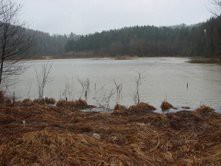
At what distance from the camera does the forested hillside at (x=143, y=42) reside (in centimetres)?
12166

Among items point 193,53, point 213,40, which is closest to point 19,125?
point 213,40

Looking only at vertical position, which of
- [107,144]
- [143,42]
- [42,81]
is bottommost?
[42,81]

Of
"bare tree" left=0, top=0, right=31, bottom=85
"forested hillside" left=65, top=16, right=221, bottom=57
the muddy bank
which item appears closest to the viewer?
the muddy bank

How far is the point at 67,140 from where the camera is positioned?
5.54 meters

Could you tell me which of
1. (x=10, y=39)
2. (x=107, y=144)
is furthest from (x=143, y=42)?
(x=107, y=144)

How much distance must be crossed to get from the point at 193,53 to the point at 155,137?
98.5 m

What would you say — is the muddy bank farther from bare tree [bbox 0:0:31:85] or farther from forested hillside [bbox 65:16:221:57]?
forested hillside [bbox 65:16:221:57]

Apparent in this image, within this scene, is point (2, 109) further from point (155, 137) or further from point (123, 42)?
point (123, 42)

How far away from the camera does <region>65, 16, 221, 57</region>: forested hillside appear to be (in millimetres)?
121662

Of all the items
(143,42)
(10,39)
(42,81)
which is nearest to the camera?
(10,39)

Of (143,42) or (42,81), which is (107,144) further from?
(143,42)

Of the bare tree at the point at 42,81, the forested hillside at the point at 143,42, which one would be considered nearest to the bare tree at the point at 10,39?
the bare tree at the point at 42,81

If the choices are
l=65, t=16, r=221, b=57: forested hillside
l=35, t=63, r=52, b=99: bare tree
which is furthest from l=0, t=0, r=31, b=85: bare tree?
l=65, t=16, r=221, b=57: forested hillside

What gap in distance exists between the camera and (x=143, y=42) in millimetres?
146625
